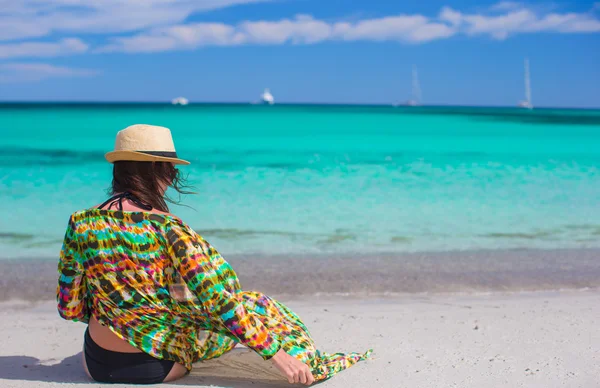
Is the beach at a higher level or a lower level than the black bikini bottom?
lower

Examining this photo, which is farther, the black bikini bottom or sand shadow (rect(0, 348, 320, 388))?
sand shadow (rect(0, 348, 320, 388))

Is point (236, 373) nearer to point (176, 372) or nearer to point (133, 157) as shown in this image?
point (176, 372)

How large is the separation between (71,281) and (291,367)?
2.86ft

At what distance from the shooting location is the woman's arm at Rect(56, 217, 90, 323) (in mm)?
2252

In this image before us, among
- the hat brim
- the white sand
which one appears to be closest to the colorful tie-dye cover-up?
the hat brim

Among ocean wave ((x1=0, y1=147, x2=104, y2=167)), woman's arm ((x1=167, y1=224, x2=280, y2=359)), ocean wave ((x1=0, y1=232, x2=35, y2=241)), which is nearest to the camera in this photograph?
woman's arm ((x1=167, y1=224, x2=280, y2=359))

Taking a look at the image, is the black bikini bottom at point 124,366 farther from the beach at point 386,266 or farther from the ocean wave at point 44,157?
the ocean wave at point 44,157

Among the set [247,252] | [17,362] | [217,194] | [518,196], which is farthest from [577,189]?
[17,362]

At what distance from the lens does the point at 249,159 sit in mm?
16906

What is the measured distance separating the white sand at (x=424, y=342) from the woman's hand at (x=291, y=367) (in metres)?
0.30

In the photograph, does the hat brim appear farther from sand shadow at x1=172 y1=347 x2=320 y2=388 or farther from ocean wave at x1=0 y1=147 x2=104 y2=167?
ocean wave at x1=0 y1=147 x2=104 y2=167

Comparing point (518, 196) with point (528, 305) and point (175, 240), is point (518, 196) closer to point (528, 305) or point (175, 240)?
point (528, 305)

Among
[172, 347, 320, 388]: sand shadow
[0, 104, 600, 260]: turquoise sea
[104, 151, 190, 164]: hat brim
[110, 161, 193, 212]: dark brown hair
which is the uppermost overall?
[104, 151, 190, 164]: hat brim

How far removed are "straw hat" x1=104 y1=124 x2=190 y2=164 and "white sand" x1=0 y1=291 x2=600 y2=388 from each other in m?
1.00
